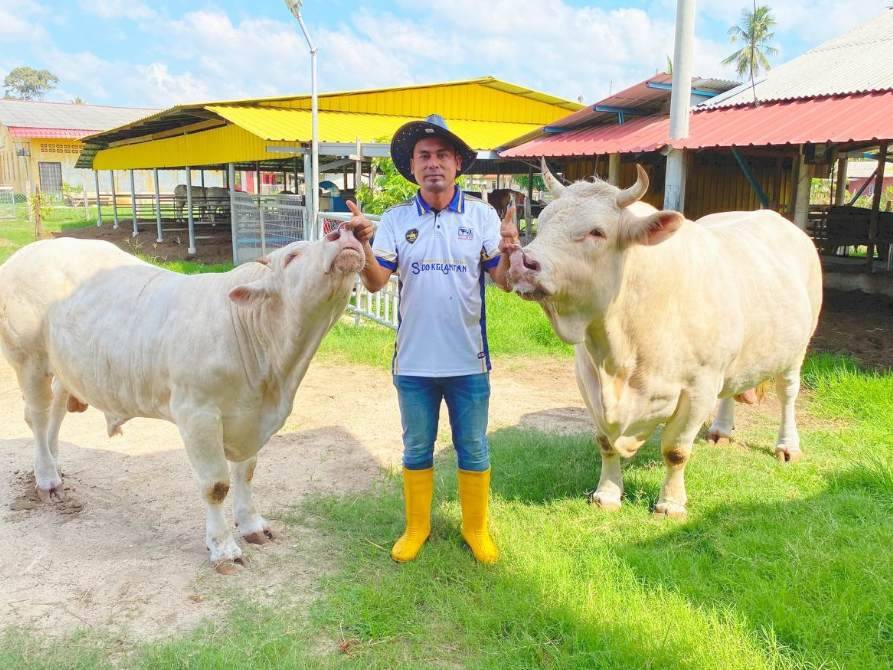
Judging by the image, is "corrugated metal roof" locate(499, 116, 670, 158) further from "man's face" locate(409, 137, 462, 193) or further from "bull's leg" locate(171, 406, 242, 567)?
"bull's leg" locate(171, 406, 242, 567)

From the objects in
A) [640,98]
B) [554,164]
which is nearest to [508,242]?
[640,98]

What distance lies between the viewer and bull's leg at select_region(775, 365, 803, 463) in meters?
5.14

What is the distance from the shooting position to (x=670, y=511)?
4.19m

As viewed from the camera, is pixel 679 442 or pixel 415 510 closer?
pixel 415 510

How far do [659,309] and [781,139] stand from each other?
5.74 meters

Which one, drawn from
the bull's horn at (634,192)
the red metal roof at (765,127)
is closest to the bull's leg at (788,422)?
the bull's horn at (634,192)

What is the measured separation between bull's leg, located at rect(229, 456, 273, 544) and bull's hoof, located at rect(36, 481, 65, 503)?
130cm

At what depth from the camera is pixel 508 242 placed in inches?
123

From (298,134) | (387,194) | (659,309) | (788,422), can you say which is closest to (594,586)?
(659,309)

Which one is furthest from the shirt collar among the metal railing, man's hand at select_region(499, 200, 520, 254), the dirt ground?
the metal railing

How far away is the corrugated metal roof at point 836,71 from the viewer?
983 cm

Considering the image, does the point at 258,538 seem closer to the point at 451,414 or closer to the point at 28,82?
the point at 451,414

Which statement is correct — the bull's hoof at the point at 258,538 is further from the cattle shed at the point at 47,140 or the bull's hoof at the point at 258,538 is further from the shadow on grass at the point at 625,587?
the cattle shed at the point at 47,140

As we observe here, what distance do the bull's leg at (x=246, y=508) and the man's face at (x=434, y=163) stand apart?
5.99 feet
